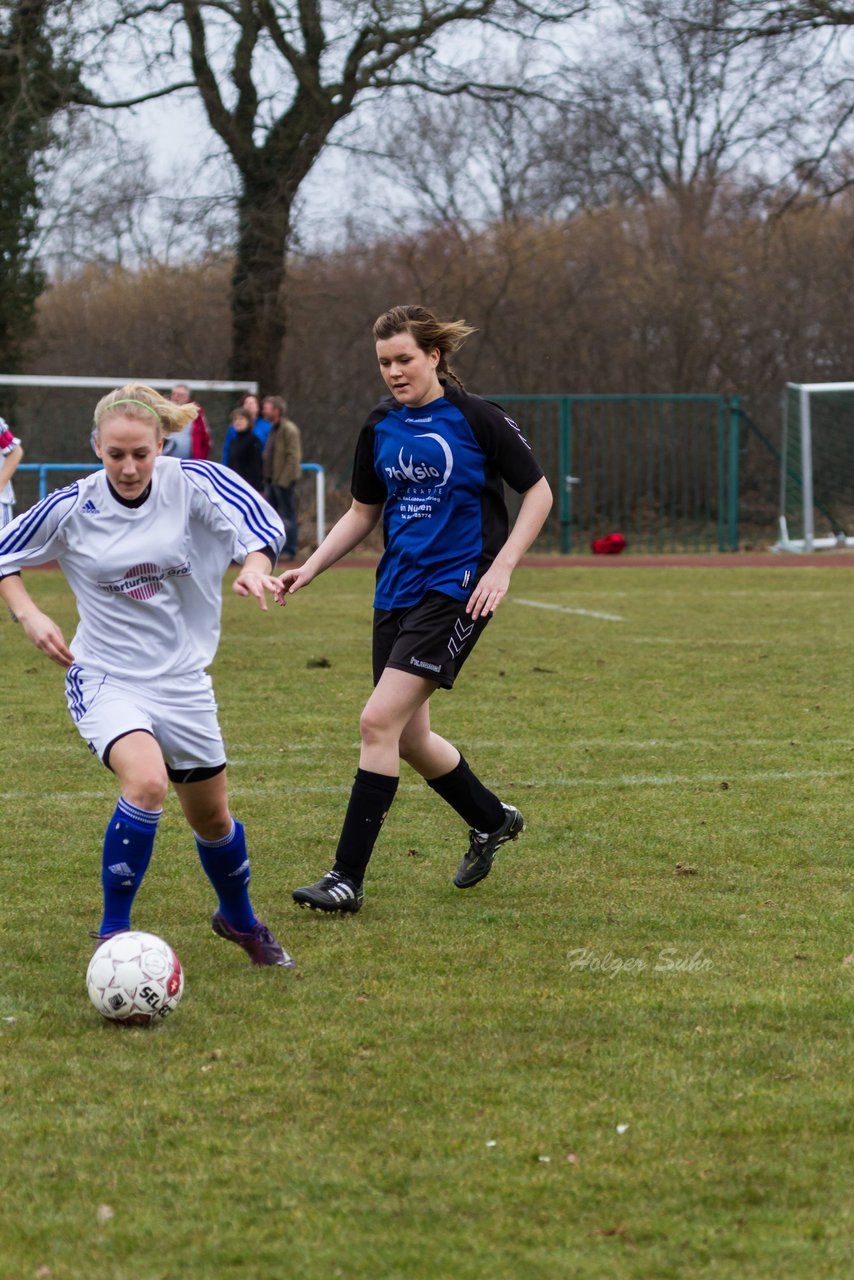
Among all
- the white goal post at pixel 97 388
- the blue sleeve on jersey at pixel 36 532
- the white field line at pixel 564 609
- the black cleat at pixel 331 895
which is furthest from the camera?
the white goal post at pixel 97 388

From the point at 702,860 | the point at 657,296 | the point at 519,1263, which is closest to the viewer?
the point at 519,1263

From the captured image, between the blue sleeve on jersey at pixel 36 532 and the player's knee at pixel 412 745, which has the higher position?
the blue sleeve on jersey at pixel 36 532

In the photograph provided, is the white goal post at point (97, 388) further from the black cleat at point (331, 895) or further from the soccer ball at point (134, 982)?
the soccer ball at point (134, 982)

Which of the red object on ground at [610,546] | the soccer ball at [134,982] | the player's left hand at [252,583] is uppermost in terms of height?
the player's left hand at [252,583]

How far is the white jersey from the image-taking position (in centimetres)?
407

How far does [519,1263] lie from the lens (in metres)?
2.52

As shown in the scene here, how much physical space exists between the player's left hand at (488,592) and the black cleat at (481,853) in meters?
0.76

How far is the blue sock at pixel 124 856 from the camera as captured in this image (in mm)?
3945

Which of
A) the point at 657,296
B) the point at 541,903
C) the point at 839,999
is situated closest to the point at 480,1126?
the point at 839,999

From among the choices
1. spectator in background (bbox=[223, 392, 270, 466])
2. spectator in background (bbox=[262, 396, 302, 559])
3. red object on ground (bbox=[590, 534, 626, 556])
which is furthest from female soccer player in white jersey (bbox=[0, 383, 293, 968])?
red object on ground (bbox=[590, 534, 626, 556])

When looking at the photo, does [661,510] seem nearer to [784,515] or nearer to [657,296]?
[784,515]

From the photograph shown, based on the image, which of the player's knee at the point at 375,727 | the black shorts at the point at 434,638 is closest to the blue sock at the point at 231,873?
the player's knee at the point at 375,727

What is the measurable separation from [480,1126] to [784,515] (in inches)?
794

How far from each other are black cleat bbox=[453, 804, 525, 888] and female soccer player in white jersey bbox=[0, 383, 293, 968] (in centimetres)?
92
